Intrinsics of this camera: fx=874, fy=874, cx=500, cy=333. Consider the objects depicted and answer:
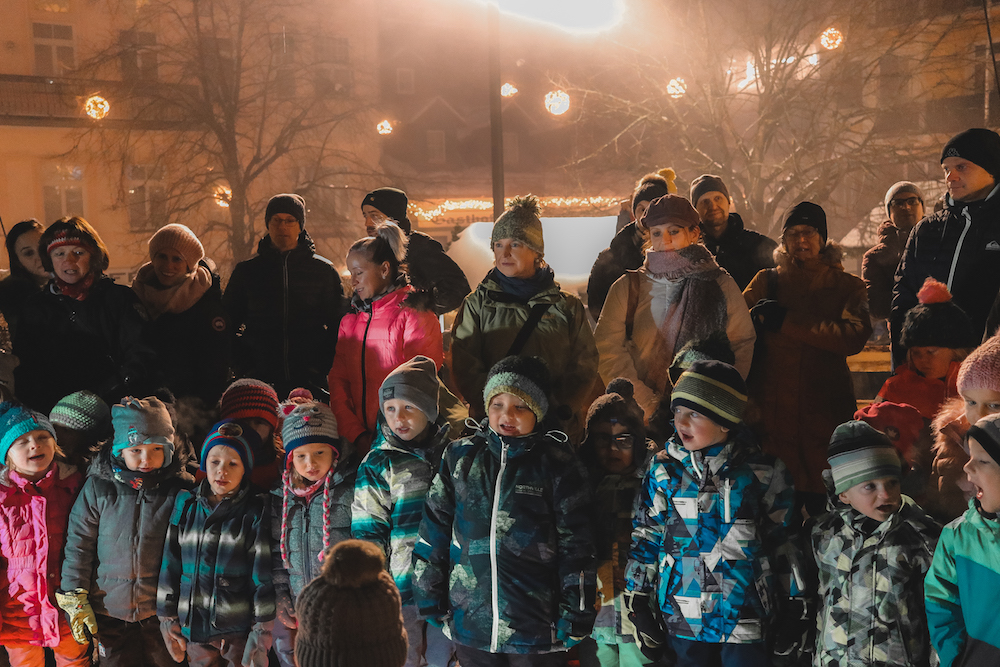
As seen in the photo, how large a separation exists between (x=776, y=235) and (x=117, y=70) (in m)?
11.8

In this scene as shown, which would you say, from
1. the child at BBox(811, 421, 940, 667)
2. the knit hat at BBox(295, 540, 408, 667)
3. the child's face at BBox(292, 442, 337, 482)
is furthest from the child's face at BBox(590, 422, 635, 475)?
the knit hat at BBox(295, 540, 408, 667)

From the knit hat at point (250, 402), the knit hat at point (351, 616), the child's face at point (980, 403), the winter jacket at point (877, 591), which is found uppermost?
the knit hat at point (250, 402)

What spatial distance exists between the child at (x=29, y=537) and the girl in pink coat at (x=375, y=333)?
4.78 ft

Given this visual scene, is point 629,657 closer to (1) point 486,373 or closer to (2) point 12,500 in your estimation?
(1) point 486,373

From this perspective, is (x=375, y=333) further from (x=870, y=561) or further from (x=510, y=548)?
(x=870, y=561)

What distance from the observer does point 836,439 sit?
331cm

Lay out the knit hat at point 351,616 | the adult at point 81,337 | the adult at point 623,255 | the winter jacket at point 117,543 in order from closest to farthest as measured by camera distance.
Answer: the knit hat at point 351,616, the winter jacket at point 117,543, the adult at point 81,337, the adult at point 623,255

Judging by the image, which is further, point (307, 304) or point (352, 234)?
point (352, 234)

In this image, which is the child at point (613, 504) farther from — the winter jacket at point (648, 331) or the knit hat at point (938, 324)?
the knit hat at point (938, 324)

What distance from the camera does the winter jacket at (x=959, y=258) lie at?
4.62 meters

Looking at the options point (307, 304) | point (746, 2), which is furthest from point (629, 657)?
point (746, 2)

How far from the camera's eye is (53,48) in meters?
13.8

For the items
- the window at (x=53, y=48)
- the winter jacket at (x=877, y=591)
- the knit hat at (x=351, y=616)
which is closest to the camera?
the knit hat at (x=351, y=616)

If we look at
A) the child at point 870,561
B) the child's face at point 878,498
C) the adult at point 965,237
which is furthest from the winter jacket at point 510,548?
the adult at point 965,237
